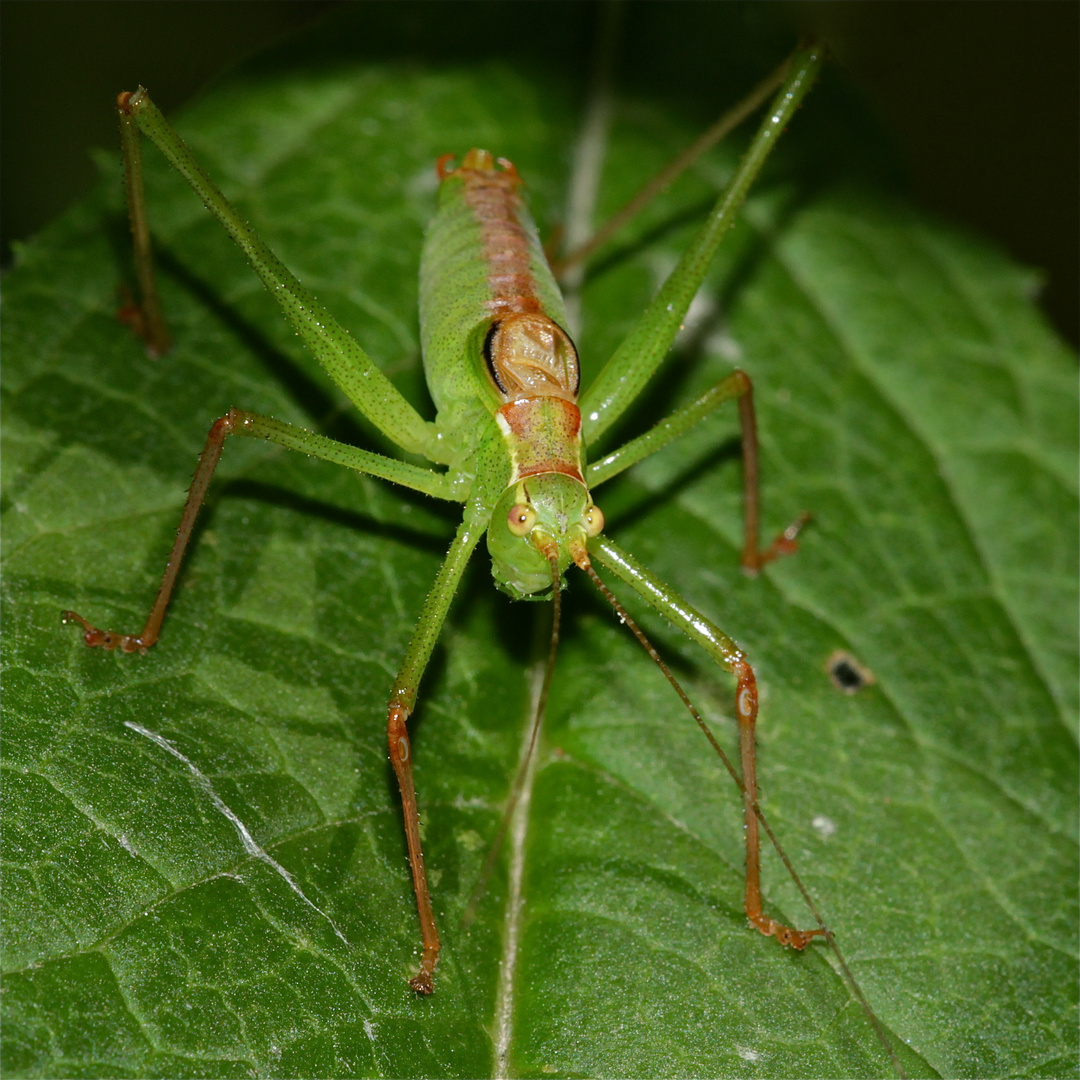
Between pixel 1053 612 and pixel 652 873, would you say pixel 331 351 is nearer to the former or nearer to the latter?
pixel 652 873

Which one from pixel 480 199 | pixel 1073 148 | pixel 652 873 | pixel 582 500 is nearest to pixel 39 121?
pixel 480 199

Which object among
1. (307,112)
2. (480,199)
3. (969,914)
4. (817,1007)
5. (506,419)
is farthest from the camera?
(307,112)

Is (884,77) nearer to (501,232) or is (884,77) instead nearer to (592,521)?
(501,232)

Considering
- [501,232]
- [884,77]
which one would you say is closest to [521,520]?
[501,232]

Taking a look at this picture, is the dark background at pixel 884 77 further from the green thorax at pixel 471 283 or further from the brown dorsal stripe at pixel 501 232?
the green thorax at pixel 471 283

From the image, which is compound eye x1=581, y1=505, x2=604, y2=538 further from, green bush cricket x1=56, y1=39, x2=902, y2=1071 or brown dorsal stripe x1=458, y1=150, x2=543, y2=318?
brown dorsal stripe x1=458, y1=150, x2=543, y2=318

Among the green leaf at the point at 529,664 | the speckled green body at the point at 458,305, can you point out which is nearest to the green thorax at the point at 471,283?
the speckled green body at the point at 458,305

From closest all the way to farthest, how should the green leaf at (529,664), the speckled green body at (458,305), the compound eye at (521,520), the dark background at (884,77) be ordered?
the green leaf at (529,664) < the compound eye at (521,520) < the speckled green body at (458,305) < the dark background at (884,77)
